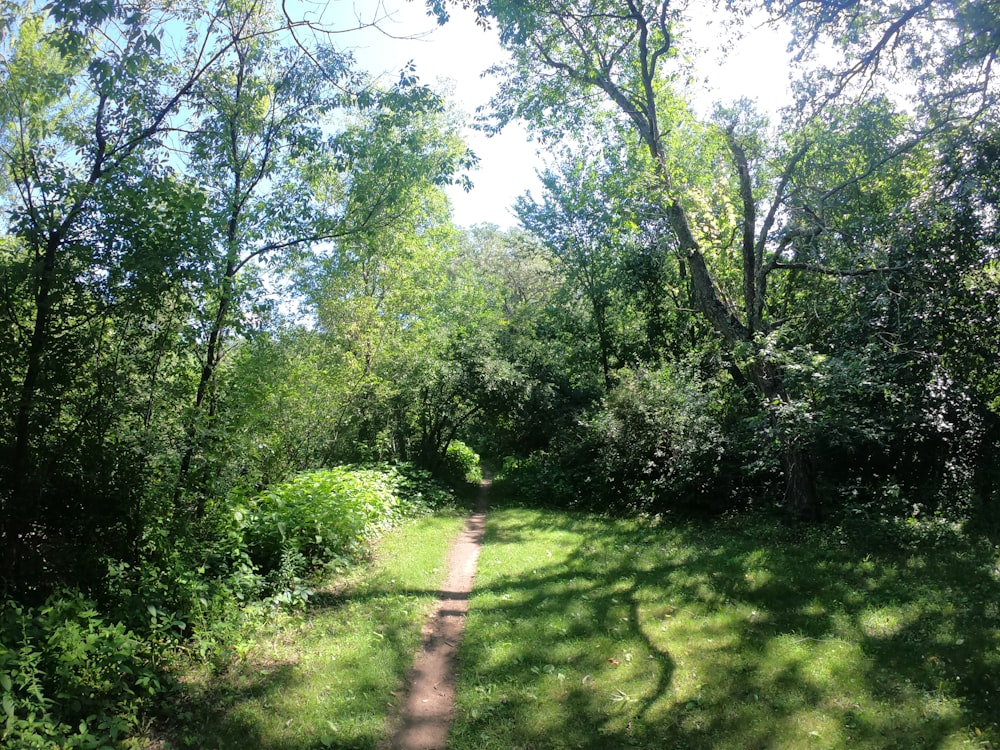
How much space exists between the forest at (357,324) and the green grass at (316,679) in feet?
1.30

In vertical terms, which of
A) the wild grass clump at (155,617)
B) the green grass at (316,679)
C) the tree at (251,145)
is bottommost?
the green grass at (316,679)

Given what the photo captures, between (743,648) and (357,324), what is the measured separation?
11.3m

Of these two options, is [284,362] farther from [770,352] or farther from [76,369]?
[770,352]

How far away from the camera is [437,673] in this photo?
6043 mm

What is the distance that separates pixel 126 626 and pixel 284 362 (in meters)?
6.88

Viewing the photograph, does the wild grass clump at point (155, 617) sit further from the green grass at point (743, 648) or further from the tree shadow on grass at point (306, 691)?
the green grass at point (743, 648)

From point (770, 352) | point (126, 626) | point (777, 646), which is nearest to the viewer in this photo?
point (126, 626)

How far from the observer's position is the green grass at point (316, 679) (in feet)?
Answer: 15.3

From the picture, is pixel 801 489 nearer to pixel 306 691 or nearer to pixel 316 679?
pixel 316 679

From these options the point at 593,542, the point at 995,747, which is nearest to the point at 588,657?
the point at 995,747

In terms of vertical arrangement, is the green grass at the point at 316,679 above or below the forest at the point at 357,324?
below

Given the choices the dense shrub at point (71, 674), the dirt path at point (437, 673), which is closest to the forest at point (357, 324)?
the dense shrub at point (71, 674)

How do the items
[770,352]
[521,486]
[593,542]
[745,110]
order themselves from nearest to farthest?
1. [770,352]
2. [593,542]
3. [745,110]
4. [521,486]

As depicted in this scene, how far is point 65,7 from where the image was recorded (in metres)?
5.34
